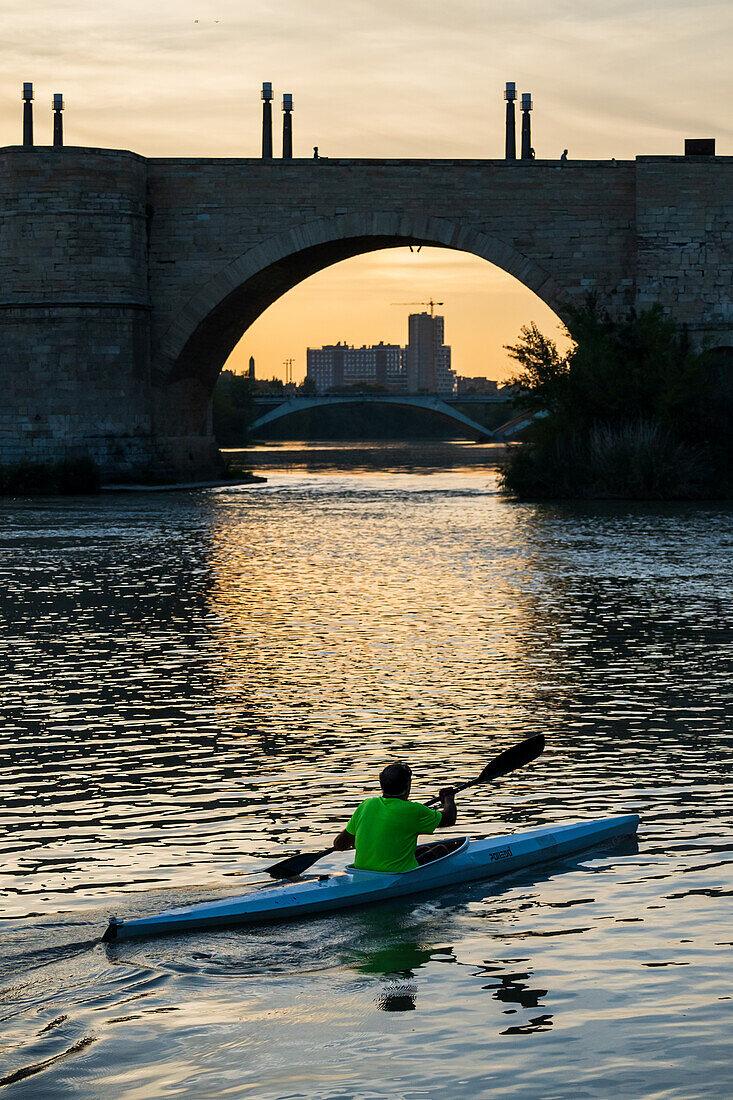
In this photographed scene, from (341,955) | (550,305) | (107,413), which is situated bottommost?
(341,955)

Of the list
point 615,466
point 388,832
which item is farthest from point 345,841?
point 615,466

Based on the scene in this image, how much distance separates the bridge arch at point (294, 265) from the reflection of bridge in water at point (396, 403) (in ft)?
148

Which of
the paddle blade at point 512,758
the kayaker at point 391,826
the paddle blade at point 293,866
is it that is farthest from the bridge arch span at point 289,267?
the paddle blade at point 293,866

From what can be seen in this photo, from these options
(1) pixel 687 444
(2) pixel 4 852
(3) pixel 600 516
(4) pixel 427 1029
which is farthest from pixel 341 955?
(1) pixel 687 444

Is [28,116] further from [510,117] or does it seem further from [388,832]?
[388,832]

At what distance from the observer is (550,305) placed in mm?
39188

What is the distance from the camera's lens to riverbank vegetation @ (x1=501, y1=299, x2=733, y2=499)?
114 feet

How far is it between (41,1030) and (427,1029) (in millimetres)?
1197

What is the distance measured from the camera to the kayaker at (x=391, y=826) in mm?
6824

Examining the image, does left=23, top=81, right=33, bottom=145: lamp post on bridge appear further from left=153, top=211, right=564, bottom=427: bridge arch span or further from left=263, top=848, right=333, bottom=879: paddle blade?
left=263, top=848, right=333, bottom=879: paddle blade

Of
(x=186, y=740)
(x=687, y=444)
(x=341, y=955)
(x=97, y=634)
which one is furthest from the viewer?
(x=687, y=444)

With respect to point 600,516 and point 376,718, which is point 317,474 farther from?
point 376,718

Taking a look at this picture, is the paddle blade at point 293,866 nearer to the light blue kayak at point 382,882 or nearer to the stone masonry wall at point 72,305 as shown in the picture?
the light blue kayak at point 382,882

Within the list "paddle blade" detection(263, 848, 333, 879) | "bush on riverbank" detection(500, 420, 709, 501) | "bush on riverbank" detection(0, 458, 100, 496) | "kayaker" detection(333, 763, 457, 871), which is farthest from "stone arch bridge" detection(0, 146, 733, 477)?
"paddle blade" detection(263, 848, 333, 879)
